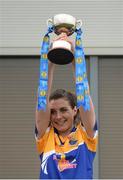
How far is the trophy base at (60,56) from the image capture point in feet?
8.48

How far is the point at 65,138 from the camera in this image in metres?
2.74

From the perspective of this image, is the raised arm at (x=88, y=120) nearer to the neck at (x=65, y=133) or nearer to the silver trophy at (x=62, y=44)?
the neck at (x=65, y=133)

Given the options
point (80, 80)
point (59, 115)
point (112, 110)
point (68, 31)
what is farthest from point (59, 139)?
point (112, 110)

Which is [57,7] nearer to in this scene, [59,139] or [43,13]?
[43,13]

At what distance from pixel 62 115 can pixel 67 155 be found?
→ 201 mm

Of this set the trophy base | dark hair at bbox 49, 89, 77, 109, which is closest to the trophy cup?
the trophy base

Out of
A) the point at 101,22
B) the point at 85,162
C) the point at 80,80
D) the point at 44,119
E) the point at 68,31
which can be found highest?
the point at 101,22

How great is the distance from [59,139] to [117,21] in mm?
2943

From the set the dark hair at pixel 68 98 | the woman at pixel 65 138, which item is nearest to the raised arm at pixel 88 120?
the woman at pixel 65 138

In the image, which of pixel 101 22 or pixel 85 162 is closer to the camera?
pixel 85 162

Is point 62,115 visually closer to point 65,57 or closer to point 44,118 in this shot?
point 44,118

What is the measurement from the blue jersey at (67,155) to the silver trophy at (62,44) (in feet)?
1.18

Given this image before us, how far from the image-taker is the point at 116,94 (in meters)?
5.51

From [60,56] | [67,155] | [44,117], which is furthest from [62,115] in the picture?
[60,56]
